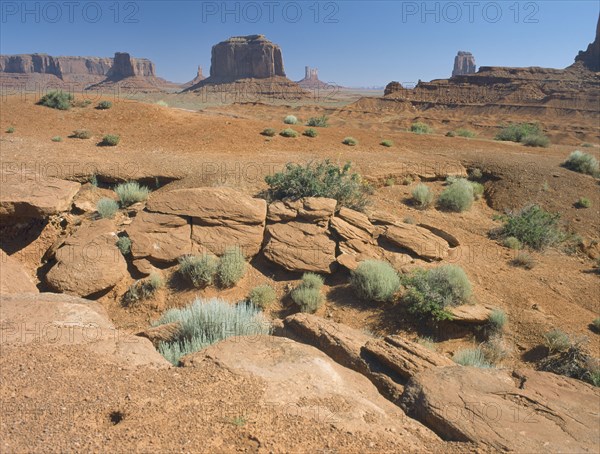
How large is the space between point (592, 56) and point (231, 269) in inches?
3505

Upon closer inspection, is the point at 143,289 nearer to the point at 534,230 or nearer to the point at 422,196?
the point at 422,196

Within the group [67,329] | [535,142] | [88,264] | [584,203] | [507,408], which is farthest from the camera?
[535,142]

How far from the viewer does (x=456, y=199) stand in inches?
392

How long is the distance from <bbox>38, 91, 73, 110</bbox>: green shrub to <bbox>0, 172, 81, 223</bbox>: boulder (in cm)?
885

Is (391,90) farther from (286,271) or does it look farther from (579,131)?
(286,271)

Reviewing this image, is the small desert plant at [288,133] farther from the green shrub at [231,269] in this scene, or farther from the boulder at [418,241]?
the green shrub at [231,269]

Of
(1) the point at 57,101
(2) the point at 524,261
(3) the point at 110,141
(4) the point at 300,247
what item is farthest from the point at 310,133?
(1) the point at 57,101

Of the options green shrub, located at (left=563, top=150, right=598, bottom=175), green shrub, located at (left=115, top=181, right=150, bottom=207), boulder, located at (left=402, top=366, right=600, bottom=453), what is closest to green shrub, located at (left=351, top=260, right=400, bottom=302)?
boulder, located at (left=402, top=366, right=600, bottom=453)

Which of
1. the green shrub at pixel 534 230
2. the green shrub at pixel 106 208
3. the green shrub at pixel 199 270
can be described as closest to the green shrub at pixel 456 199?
the green shrub at pixel 534 230

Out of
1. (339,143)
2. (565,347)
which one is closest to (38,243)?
(565,347)

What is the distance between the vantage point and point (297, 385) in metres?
3.27

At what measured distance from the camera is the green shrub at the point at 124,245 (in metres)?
6.93

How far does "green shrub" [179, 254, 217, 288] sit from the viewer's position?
21.5 ft

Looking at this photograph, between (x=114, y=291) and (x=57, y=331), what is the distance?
2616mm
